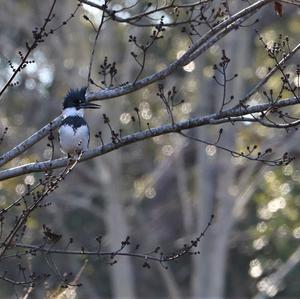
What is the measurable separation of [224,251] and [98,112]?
344 cm

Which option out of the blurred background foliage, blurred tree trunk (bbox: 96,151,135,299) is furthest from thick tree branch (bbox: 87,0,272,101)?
blurred tree trunk (bbox: 96,151,135,299)

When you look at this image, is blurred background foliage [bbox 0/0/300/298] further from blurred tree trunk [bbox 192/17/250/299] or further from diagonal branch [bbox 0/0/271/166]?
diagonal branch [bbox 0/0/271/166]

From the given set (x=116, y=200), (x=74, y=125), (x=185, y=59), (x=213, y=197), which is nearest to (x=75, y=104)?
(x=74, y=125)

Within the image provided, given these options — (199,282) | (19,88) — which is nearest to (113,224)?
(199,282)

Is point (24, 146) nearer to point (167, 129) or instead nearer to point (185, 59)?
point (167, 129)

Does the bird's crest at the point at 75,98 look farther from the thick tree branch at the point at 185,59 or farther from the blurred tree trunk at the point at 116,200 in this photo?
the blurred tree trunk at the point at 116,200

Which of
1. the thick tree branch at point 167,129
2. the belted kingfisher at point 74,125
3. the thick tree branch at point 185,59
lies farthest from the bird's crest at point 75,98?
the thick tree branch at point 167,129

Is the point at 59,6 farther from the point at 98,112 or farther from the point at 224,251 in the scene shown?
the point at 224,251

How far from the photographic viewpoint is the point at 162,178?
21.7m

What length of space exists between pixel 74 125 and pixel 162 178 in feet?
42.5

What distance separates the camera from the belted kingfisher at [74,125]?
8.65 meters

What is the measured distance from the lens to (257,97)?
18672mm

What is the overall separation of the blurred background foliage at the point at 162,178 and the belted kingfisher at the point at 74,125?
28.9ft

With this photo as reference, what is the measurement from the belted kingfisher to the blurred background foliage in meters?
8.81
